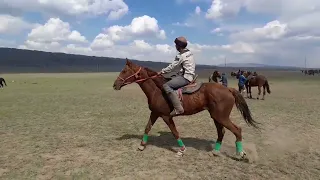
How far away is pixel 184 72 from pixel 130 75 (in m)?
1.46

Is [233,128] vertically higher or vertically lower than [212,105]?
lower

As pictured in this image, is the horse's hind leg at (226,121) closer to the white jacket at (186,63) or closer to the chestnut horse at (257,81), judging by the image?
the white jacket at (186,63)

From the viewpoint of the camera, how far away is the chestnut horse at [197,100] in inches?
316

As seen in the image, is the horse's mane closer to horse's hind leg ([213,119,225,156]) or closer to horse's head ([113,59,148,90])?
horse's head ([113,59,148,90])

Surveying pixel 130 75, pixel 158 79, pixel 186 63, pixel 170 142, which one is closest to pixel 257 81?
pixel 170 142

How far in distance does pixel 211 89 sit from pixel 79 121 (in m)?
6.84

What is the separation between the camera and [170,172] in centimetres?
698

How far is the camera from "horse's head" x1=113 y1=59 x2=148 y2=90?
8.70 meters

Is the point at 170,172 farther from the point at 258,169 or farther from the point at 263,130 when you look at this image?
the point at 263,130

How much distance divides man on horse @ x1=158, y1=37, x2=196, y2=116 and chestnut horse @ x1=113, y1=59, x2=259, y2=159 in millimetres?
177

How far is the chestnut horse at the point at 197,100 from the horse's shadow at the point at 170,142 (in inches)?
27.1

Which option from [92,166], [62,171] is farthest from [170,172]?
[62,171]

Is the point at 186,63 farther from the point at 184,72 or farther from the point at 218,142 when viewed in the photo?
the point at 218,142

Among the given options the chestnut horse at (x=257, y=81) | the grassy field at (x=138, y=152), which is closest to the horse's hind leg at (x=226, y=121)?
the grassy field at (x=138, y=152)
